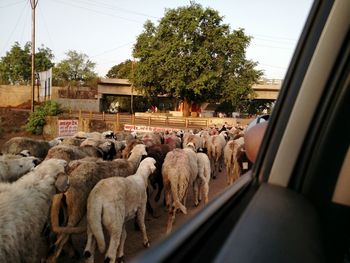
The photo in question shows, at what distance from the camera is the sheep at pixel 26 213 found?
4105 millimetres

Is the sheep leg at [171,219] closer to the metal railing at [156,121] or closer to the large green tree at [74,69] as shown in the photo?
the metal railing at [156,121]

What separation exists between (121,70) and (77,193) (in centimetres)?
7317

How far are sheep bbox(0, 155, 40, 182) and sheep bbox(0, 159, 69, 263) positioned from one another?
204 centimetres

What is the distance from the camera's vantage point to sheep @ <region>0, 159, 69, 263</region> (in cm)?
411

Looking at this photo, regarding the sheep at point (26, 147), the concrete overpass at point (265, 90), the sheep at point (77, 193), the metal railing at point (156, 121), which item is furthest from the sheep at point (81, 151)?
the concrete overpass at point (265, 90)

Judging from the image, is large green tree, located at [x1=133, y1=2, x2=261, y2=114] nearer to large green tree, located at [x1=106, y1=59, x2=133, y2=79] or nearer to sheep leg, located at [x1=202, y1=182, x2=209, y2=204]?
sheep leg, located at [x1=202, y1=182, x2=209, y2=204]

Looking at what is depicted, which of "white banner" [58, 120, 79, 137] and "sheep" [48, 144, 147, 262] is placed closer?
"sheep" [48, 144, 147, 262]

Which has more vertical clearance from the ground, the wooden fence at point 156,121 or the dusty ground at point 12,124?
the wooden fence at point 156,121

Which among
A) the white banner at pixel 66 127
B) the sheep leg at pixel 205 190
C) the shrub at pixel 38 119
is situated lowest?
the shrub at pixel 38 119

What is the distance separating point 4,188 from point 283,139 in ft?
14.4

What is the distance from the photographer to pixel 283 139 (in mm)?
1427

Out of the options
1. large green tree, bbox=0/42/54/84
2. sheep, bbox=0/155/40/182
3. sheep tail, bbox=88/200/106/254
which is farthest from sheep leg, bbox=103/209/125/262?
large green tree, bbox=0/42/54/84

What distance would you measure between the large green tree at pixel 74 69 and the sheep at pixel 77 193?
3416 inches

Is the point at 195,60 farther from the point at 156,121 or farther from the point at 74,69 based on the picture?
the point at 74,69
